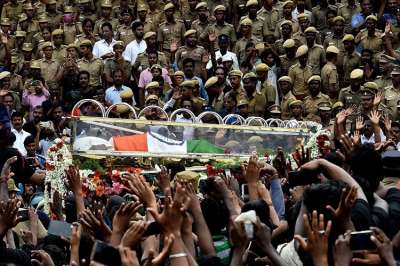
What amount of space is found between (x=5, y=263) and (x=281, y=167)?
347 cm

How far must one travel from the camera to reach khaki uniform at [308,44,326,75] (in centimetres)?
1964

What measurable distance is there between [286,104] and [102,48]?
170 inches

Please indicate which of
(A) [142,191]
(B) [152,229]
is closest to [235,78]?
(A) [142,191]

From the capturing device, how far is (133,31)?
21.5m

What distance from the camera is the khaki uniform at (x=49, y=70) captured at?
67.2 feet

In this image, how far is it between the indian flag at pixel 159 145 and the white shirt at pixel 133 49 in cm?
722

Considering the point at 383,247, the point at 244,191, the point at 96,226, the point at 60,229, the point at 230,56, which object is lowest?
the point at 230,56

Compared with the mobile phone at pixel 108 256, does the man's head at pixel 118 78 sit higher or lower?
lower

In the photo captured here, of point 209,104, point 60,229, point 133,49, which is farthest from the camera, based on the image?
point 133,49

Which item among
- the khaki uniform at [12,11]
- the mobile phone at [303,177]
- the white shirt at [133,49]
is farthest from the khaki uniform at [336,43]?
the mobile phone at [303,177]

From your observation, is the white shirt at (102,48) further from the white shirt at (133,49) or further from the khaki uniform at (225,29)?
the khaki uniform at (225,29)

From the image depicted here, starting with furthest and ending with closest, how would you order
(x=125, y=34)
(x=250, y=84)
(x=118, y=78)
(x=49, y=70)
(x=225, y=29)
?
(x=125, y=34) → (x=225, y=29) → (x=49, y=70) → (x=118, y=78) → (x=250, y=84)

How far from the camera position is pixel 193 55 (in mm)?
20078

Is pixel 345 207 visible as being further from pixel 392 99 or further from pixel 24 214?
pixel 392 99
